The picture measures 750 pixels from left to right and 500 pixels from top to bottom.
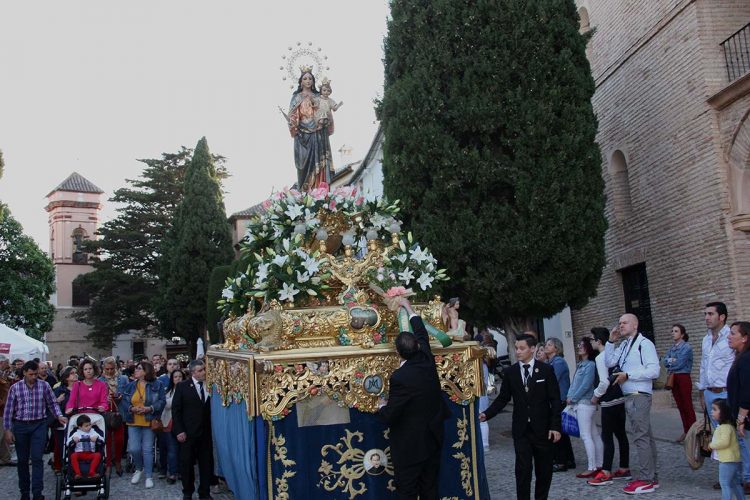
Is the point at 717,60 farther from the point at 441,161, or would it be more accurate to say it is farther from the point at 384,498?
the point at 384,498

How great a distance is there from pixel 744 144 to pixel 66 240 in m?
53.6

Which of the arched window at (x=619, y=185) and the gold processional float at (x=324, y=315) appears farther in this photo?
the arched window at (x=619, y=185)

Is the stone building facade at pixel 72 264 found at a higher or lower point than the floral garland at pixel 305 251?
higher

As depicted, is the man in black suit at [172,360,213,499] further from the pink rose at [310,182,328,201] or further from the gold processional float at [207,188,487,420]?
the pink rose at [310,182,328,201]

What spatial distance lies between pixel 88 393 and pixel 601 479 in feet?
21.6

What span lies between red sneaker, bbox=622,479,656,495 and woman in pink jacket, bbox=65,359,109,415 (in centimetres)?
655

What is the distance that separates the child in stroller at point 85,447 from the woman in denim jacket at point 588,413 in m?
6.08

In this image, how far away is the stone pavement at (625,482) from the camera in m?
7.97

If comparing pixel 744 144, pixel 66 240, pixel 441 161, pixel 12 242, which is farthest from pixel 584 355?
pixel 66 240

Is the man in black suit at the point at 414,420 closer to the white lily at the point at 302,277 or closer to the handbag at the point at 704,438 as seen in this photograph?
the white lily at the point at 302,277

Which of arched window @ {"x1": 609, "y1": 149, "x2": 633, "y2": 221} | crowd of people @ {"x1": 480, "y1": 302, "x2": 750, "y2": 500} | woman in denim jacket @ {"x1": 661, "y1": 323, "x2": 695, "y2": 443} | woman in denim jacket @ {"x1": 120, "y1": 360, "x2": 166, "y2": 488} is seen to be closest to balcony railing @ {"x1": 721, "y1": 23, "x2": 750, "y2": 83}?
arched window @ {"x1": 609, "y1": 149, "x2": 633, "y2": 221}

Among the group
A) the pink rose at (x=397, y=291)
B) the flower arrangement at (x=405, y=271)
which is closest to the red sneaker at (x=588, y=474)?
the flower arrangement at (x=405, y=271)

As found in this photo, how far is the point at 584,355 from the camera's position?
955 cm

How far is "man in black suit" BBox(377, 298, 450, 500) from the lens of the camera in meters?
6.04
